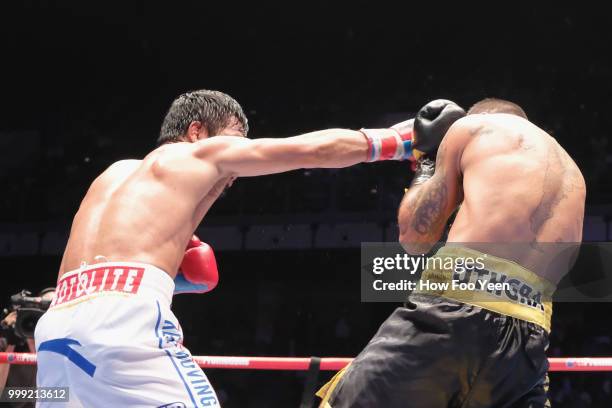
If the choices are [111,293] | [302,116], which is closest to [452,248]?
[111,293]

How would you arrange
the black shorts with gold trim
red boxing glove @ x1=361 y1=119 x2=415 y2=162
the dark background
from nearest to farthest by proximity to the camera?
the black shorts with gold trim < red boxing glove @ x1=361 y1=119 x2=415 y2=162 < the dark background

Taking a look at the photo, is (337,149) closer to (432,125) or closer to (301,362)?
(432,125)

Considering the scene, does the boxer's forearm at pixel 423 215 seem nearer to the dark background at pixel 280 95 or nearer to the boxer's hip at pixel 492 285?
the boxer's hip at pixel 492 285

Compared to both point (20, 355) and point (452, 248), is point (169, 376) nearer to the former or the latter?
point (452, 248)

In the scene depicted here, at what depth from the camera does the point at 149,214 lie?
1.89 m

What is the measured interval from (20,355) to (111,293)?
1.86 meters

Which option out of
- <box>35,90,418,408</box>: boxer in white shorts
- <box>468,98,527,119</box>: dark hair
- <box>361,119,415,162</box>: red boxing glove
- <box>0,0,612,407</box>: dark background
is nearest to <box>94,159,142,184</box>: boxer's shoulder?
<box>35,90,418,408</box>: boxer in white shorts

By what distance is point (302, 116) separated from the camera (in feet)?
30.9

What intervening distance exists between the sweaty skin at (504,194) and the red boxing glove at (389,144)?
0.23m

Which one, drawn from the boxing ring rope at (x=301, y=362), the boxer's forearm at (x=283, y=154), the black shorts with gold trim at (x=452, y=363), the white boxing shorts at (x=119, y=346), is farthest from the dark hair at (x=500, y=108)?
the boxing ring rope at (x=301, y=362)

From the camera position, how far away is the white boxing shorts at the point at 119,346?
1.70 meters

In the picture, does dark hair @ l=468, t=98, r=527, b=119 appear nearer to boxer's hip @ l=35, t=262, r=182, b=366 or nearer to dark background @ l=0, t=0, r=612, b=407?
boxer's hip @ l=35, t=262, r=182, b=366

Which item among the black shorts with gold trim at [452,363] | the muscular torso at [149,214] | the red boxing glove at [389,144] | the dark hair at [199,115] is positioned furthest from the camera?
the dark hair at [199,115]

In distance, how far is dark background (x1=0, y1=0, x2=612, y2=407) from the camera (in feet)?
27.7
